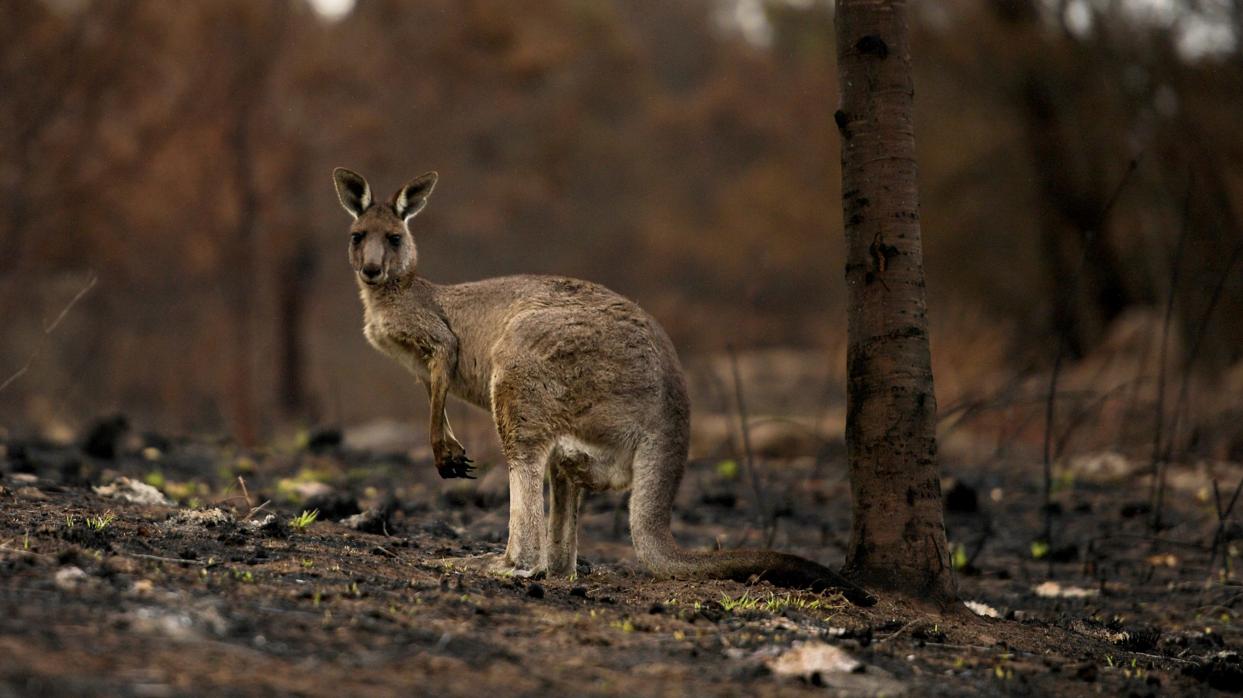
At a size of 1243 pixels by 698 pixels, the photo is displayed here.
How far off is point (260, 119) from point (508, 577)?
13583mm

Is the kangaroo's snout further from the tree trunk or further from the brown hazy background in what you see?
the brown hazy background

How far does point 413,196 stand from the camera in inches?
259

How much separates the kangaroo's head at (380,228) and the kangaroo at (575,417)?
338 millimetres

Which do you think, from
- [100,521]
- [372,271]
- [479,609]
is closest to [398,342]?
[372,271]

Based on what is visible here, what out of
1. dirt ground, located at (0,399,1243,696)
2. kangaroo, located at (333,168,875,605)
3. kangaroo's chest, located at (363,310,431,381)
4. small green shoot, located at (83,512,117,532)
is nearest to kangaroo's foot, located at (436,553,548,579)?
kangaroo, located at (333,168,875,605)

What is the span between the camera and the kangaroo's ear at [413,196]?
6.51 meters

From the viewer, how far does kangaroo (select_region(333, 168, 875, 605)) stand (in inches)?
220

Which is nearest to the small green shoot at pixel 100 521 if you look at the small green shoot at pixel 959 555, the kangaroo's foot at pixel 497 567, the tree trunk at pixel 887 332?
the kangaroo's foot at pixel 497 567

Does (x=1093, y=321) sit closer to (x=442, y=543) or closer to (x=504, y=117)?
(x=504, y=117)

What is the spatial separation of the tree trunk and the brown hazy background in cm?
204

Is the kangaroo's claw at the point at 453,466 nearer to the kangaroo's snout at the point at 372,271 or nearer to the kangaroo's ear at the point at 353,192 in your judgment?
the kangaroo's snout at the point at 372,271

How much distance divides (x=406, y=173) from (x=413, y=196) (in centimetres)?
1393

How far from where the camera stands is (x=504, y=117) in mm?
22375

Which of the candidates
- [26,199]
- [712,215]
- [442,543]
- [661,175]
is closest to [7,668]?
[442,543]
